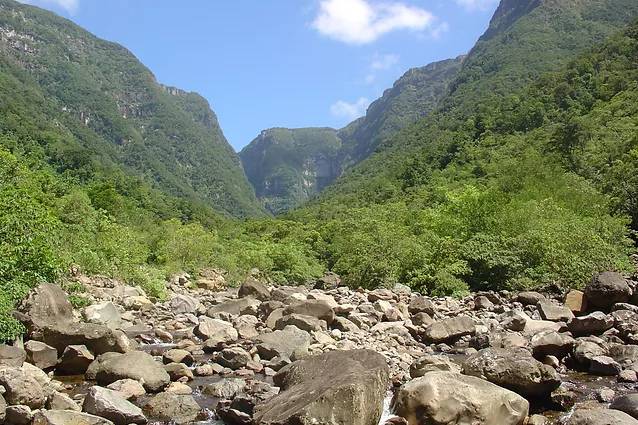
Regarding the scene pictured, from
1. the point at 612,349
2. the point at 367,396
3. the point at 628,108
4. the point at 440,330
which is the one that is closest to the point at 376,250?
the point at 440,330

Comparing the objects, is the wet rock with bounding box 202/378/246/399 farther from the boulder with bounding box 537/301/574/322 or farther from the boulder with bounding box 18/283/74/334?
the boulder with bounding box 537/301/574/322

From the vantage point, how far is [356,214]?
182ft

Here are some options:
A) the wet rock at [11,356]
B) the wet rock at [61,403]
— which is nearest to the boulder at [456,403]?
the wet rock at [61,403]

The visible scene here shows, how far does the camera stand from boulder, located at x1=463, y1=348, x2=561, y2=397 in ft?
34.9

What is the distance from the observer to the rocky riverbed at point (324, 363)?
9.00 meters

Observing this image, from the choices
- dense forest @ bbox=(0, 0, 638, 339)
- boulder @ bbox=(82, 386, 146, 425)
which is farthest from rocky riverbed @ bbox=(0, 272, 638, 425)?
dense forest @ bbox=(0, 0, 638, 339)

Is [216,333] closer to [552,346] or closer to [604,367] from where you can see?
[552,346]

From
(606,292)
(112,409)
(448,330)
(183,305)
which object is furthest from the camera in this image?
(183,305)

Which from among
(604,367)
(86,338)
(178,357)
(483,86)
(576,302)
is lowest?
(604,367)

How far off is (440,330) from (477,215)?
751 inches

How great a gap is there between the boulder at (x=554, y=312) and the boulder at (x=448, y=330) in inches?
112

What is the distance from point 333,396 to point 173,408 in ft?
10.6

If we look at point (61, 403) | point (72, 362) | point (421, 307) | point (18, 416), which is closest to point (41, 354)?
point (72, 362)

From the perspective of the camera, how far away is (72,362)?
12.3 meters
